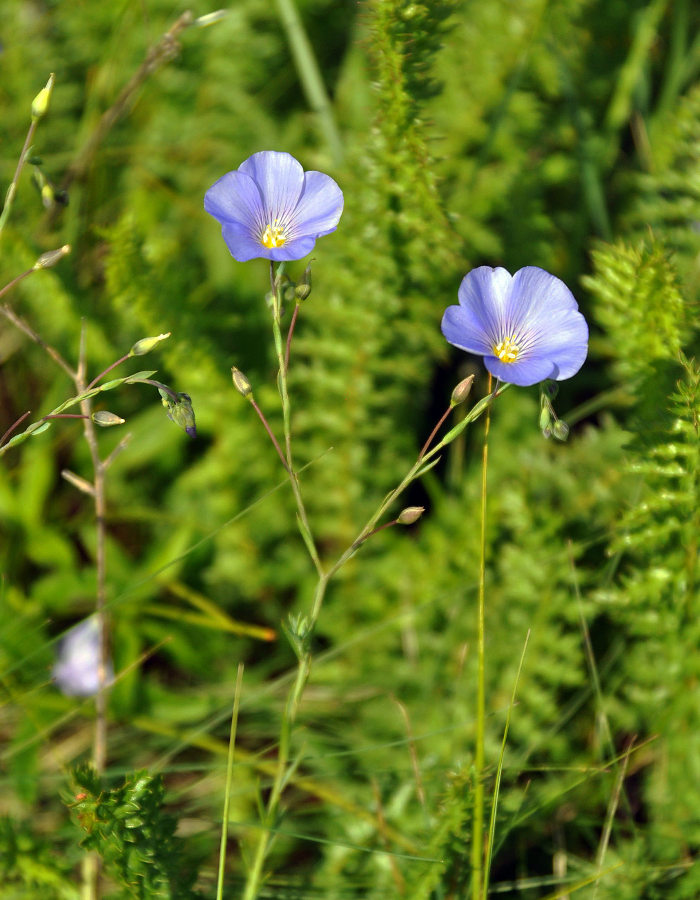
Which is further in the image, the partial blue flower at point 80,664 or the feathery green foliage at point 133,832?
the partial blue flower at point 80,664

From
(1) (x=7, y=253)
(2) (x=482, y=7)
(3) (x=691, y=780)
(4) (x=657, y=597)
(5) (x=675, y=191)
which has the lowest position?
(3) (x=691, y=780)

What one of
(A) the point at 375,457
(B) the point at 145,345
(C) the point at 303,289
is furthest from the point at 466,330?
(A) the point at 375,457

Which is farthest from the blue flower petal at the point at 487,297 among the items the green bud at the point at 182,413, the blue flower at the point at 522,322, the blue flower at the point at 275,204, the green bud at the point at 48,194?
the green bud at the point at 48,194

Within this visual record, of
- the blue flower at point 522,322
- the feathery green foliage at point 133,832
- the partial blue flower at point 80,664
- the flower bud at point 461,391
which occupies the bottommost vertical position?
the partial blue flower at point 80,664

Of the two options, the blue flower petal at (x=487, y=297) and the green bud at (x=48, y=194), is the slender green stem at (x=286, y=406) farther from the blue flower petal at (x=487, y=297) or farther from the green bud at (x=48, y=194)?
the green bud at (x=48, y=194)

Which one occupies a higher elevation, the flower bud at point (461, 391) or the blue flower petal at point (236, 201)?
the blue flower petal at point (236, 201)

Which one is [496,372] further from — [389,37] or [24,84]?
[24,84]

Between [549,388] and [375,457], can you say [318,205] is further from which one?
[375,457]

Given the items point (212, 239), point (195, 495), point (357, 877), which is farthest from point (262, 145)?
point (357, 877)
